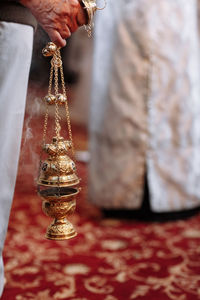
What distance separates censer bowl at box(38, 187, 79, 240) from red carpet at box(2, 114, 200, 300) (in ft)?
1.30

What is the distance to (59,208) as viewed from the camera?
1.07 meters

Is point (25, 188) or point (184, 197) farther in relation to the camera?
point (25, 188)

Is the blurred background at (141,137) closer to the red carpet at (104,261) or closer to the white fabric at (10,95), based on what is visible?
the red carpet at (104,261)

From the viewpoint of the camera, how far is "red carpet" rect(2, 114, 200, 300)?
143cm

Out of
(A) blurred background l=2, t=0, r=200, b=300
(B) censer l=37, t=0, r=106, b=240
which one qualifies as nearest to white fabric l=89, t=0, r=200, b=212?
(A) blurred background l=2, t=0, r=200, b=300

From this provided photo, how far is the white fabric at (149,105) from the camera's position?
2162 mm

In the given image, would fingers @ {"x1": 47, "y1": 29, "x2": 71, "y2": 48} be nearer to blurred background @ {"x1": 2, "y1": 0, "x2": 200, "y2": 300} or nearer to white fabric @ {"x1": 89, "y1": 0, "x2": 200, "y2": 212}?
blurred background @ {"x1": 2, "y1": 0, "x2": 200, "y2": 300}

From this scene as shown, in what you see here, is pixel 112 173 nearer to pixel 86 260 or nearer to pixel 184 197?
pixel 184 197

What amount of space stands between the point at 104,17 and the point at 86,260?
51.1 inches

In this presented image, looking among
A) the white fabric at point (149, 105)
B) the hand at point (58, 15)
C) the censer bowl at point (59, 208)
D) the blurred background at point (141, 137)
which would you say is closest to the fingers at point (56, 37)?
the hand at point (58, 15)

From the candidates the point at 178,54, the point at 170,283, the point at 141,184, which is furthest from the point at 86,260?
the point at 178,54

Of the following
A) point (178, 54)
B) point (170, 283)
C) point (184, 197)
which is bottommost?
point (170, 283)

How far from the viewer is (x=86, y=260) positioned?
67.9 inches

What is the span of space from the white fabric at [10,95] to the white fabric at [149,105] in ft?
3.96
